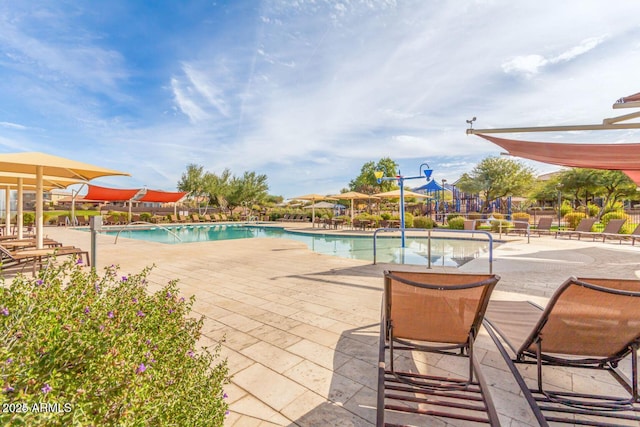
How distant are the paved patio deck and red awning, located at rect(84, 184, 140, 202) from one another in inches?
601

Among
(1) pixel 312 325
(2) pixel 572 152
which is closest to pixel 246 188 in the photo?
(2) pixel 572 152

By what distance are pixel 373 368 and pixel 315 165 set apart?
122 feet

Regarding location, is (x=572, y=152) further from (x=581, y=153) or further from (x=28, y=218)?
(x=28, y=218)

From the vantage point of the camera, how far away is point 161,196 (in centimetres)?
2261

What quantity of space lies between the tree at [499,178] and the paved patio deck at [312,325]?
61.6 ft

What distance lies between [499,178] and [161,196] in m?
28.4

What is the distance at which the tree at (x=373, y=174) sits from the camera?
1533 inches

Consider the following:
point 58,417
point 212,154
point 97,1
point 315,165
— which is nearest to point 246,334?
point 58,417

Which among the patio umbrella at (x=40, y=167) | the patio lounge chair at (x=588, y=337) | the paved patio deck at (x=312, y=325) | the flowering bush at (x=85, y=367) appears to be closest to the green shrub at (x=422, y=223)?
the paved patio deck at (x=312, y=325)

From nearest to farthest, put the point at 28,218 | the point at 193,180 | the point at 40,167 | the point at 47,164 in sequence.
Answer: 1. the point at 47,164
2. the point at 40,167
3. the point at 28,218
4. the point at 193,180

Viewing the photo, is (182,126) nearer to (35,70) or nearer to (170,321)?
(35,70)

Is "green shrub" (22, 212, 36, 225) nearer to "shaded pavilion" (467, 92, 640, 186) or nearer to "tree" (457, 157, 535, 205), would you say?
"shaded pavilion" (467, 92, 640, 186)

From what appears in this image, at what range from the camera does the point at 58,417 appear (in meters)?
0.71

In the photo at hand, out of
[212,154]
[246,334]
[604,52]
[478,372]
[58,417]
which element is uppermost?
[212,154]
